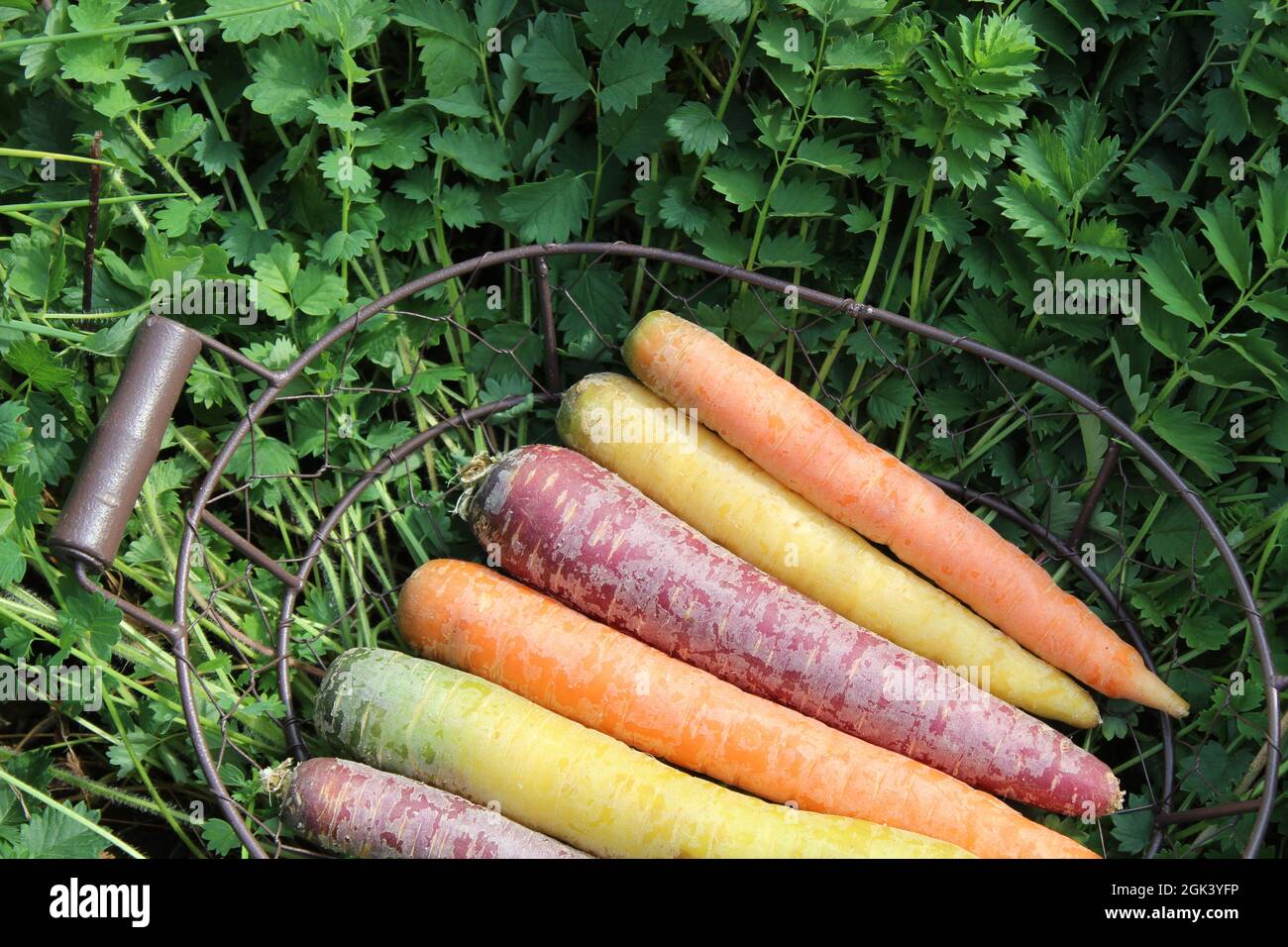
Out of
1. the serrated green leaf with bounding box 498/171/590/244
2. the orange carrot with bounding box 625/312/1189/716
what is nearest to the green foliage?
the serrated green leaf with bounding box 498/171/590/244

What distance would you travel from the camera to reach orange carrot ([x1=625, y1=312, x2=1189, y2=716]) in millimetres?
2281

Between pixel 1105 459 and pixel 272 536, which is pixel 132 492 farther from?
pixel 1105 459

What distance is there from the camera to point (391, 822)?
198 cm

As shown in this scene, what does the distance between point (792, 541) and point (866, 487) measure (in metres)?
0.17

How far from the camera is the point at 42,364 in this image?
205 cm

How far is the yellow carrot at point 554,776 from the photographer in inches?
78.7

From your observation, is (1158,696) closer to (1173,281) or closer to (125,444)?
(1173,281)

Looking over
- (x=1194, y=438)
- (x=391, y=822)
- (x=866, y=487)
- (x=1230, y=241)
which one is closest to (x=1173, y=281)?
(x=1230, y=241)

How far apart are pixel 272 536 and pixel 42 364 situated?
56 cm

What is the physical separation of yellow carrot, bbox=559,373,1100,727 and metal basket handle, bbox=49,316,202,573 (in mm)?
706
